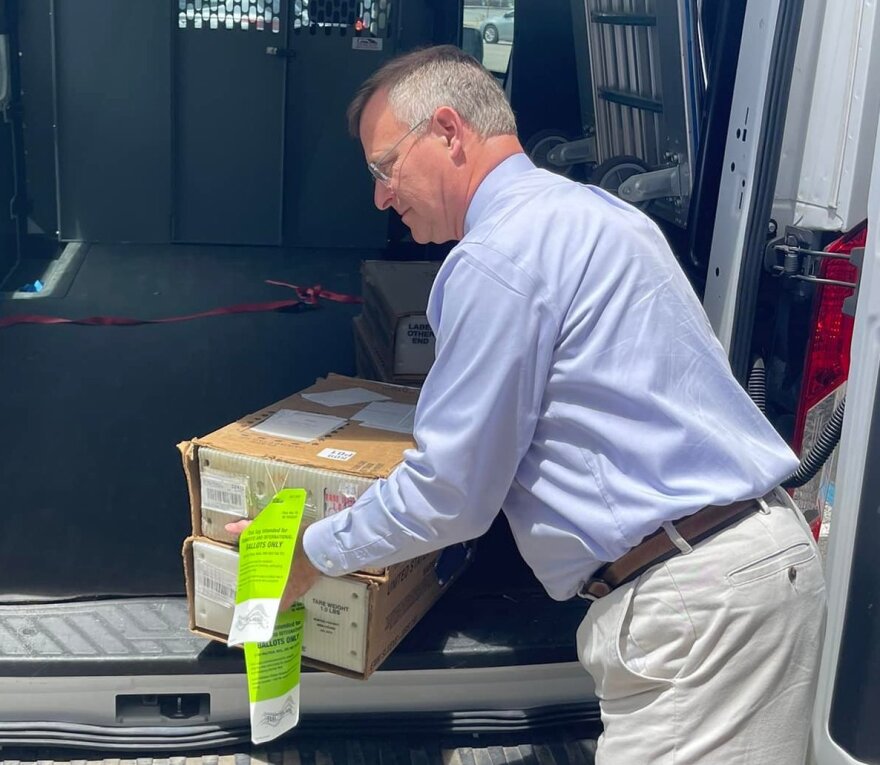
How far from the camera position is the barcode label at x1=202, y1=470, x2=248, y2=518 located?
2.13 meters

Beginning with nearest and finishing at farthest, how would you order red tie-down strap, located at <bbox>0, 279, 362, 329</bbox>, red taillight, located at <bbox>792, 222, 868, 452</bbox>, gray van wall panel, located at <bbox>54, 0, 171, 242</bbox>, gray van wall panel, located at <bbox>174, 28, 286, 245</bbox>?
1. red taillight, located at <bbox>792, 222, 868, 452</bbox>
2. red tie-down strap, located at <bbox>0, 279, 362, 329</bbox>
3. gray van wall panel, located at <bbox>54, 0, 171, 242</bbox>
4. gray van wall panel, located at <bbox>174, 28, 286, 245</bbox>

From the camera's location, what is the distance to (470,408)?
59.3 inches

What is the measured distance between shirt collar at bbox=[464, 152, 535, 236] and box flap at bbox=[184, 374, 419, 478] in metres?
0.57

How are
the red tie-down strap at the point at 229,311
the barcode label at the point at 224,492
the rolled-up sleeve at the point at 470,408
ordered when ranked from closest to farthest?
the rolled-up sleeve at the point at 470,408 → the barcode label at the point at 224,492 → the red tie-down strap at the point at 229,311

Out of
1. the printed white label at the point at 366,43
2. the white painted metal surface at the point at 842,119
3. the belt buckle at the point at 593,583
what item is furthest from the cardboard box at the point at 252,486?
the printed white label at the point at 366,43

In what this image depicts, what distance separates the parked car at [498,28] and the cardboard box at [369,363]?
4.78ft

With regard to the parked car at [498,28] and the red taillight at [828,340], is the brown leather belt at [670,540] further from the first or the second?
the parked car at [498,28]

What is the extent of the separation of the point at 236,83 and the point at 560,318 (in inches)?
209

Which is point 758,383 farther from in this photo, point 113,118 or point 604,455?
point 113,118

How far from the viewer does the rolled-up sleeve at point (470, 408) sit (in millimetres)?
1477

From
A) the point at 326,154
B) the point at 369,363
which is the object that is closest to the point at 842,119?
the point at 369,363

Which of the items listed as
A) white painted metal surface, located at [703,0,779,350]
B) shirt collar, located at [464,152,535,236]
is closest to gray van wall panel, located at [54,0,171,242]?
white painted metal surface, located at [703,0,779,350]

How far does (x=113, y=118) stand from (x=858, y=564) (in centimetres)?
556

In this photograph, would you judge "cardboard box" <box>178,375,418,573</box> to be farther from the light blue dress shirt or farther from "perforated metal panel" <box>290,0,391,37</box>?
"perforated metal panel" <box>290,0,391,37</box>
